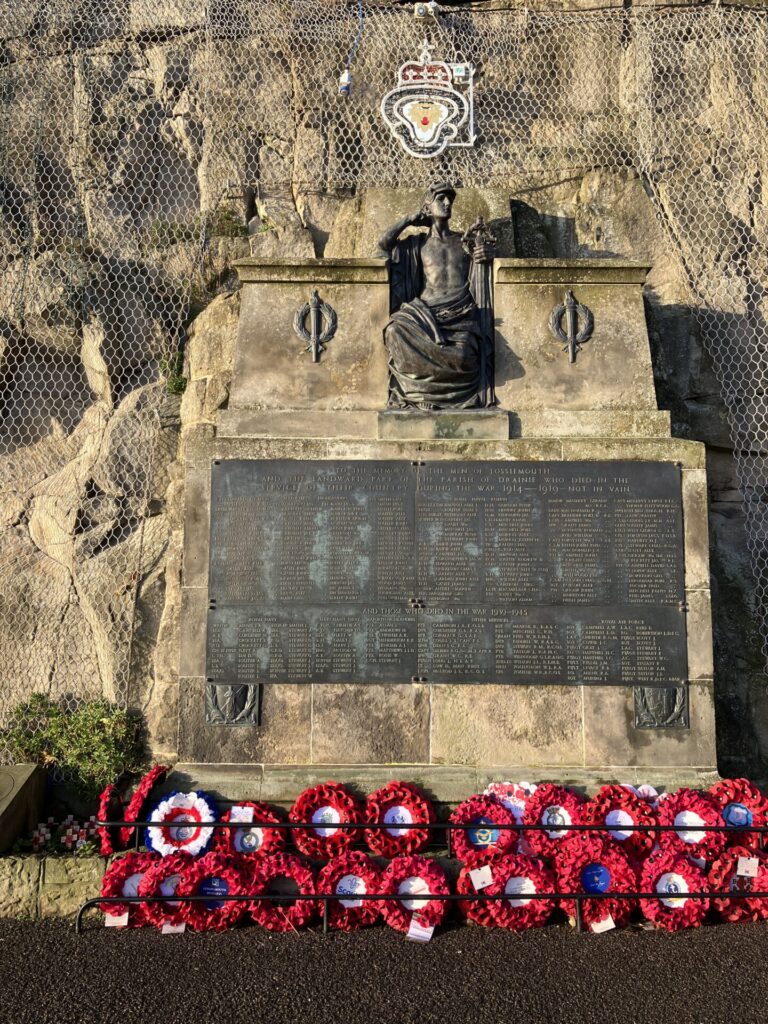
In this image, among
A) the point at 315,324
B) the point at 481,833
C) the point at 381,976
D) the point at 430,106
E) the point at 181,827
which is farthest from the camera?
the point at 430,106

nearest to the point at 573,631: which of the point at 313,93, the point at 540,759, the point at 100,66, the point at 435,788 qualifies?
the point at 540,759

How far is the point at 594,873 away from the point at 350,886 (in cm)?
176

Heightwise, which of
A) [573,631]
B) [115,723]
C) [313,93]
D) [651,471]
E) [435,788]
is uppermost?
[313,93]

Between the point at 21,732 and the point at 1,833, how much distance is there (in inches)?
76.0

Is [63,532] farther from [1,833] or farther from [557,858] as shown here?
[557,858]

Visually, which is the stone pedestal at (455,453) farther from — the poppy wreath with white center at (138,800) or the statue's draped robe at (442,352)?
the poppy wreath with white center at (138,800)

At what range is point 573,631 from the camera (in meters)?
8.23

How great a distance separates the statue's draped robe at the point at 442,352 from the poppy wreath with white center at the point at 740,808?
3.85 metres

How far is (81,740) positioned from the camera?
9.27 m

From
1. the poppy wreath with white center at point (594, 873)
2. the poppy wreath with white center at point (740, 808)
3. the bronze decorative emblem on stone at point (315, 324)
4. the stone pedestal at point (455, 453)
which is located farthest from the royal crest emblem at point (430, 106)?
the poppy wreath with white center at point (594, 873)

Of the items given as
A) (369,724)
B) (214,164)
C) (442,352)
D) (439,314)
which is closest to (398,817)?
(369,724)

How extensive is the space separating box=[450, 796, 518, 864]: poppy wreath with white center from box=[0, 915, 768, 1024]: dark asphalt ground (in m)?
0.58

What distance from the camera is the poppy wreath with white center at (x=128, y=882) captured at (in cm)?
670

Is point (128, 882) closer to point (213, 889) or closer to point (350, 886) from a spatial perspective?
point (213, 889)
